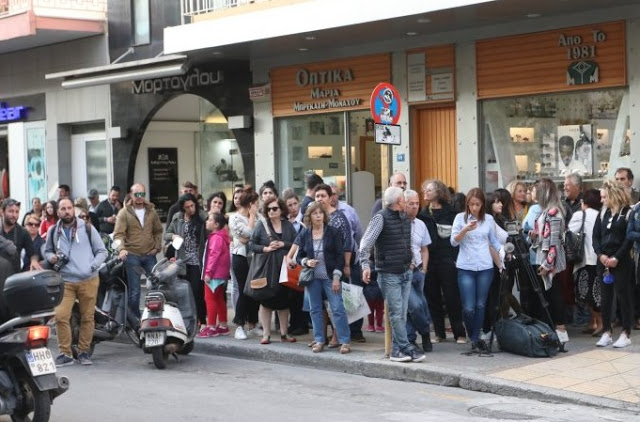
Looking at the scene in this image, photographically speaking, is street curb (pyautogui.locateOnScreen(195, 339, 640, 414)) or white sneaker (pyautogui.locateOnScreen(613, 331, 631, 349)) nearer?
street curb (pyautogui.locateOnScreen(195, 339, 640, 414))

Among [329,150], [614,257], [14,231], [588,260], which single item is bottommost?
[588,260]

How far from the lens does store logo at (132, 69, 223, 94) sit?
62.0ft

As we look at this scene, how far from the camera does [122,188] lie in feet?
69.1

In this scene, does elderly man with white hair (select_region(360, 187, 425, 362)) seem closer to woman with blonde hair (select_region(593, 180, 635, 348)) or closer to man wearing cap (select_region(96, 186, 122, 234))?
woman with blonde hair (select_region(593, 180, 635, 348))

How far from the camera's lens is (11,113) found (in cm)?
2327

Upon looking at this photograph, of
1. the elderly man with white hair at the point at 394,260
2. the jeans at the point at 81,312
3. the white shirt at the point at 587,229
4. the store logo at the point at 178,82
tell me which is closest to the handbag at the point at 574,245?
the white shirt at the point at 587,229

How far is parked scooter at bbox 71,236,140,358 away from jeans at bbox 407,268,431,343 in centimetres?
333

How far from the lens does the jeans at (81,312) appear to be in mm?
11398

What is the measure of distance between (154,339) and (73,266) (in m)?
1.25

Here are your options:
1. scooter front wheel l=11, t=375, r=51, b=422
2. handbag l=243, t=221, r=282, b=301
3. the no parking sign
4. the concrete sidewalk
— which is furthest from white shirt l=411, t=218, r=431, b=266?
scooter front wheel l=11, t=375, r=51, b=422

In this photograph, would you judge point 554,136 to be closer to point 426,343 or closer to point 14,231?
point 426,343

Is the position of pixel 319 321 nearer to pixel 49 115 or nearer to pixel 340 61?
pixel 340 61

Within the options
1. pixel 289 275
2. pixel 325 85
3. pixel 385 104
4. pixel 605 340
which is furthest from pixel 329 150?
pixel 605 340

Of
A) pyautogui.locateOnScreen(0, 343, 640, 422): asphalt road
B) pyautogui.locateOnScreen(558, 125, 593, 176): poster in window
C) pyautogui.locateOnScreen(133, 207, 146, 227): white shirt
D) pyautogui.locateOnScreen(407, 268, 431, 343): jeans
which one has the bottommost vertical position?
pyautogui.locateOnScreen(0, 343, 640, 422): asphalt road
